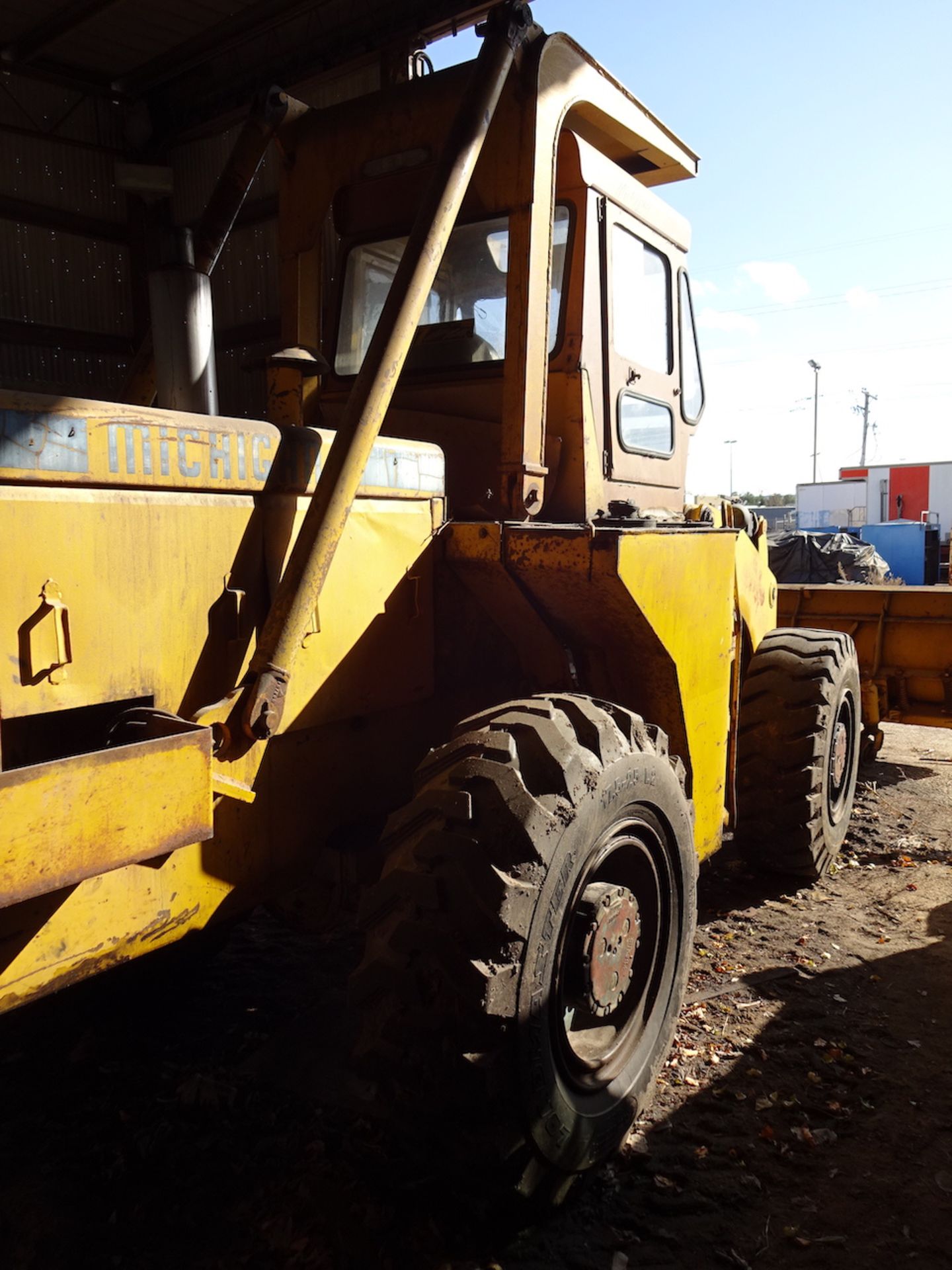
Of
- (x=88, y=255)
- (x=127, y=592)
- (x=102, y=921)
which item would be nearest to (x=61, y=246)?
(x=88, y=255)

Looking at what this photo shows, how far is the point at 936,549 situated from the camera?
21906 mm

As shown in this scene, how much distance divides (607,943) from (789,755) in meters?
2.14

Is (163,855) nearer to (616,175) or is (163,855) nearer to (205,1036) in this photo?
(205,1036)

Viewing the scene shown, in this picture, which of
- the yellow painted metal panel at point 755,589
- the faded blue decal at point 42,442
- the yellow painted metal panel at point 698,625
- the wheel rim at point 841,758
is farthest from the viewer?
the wheel rim at point 841,758

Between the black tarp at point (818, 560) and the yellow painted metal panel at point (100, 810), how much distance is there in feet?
47.2

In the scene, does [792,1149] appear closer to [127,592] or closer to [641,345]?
[127,592]

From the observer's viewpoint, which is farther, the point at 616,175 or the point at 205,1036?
the point at 616,175

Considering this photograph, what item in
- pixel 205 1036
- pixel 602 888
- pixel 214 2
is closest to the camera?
pixel 602 888

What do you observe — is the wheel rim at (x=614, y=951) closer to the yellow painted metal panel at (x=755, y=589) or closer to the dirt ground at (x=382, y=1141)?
the dirt ground at (x=382, y=1141)

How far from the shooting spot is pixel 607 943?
266 cm

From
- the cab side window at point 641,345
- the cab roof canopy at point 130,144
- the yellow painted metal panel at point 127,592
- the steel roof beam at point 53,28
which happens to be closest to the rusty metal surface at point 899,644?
the cab side window at point 641,345

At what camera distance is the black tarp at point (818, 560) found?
51.1 ft

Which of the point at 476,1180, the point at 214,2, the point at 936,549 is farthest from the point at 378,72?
the point at 936,549

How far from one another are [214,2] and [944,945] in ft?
33.6
